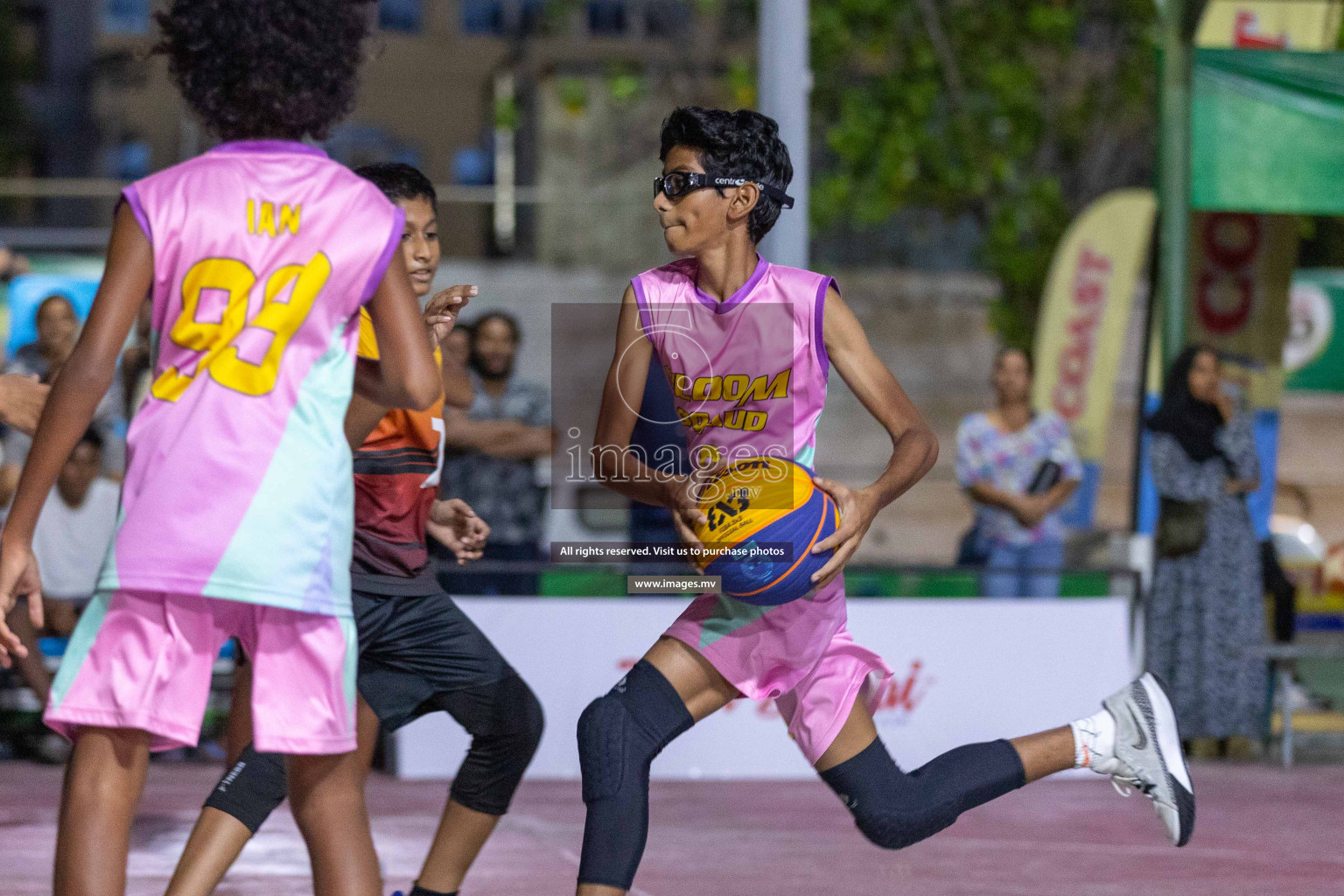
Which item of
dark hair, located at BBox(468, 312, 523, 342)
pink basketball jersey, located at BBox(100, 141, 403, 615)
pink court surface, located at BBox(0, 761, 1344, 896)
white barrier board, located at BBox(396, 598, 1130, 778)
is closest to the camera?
pink basketball jersey, located at BBox(100, 141, 403, 615)

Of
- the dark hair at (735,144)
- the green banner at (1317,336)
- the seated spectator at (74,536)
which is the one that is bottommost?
the seated spectator at (74,536)

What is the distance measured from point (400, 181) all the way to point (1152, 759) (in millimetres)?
2209

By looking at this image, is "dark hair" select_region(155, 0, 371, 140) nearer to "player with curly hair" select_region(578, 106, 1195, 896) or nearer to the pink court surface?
"player with curly hair" select_region(578, 106, 1195, 896)

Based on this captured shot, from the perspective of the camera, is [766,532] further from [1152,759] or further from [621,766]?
→ [1152,759]

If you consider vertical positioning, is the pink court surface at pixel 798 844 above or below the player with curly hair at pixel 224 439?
below

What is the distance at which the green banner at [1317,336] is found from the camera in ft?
41.0

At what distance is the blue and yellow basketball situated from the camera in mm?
3555

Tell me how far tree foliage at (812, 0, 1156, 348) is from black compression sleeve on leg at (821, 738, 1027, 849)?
46.6 ft

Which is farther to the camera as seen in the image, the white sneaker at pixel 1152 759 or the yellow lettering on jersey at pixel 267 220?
the white sneaker at pixel 1152 759

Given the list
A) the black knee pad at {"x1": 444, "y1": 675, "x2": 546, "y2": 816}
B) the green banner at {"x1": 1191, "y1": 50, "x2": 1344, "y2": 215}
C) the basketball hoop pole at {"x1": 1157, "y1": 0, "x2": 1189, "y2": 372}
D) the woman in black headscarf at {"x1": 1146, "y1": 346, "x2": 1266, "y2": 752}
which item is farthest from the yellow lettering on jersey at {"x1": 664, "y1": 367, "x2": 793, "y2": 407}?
the basketball hoop pole at {"x1": 1157, "y1": 0, "x2": 1189, "y2": 372}

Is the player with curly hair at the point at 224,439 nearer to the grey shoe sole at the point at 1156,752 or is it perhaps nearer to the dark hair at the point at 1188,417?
the grey shoe sole at the point at 1156,752

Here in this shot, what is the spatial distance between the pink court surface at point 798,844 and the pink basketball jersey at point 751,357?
1.97m

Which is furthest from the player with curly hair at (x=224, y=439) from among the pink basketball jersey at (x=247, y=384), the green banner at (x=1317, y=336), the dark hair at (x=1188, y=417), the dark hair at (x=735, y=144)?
the green banner at (x=1317, y=336)

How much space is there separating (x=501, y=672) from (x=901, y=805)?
98cm
